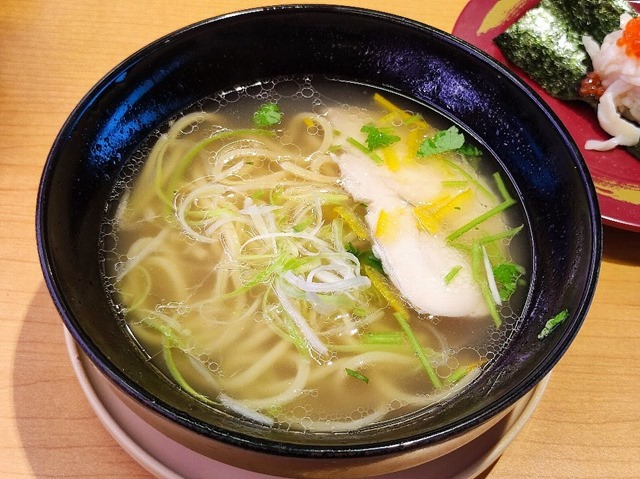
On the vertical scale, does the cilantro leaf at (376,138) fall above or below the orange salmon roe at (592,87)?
below

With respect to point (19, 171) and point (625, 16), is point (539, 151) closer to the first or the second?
point (625, 16)

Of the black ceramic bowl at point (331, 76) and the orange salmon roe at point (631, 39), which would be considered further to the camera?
the orange salmon roe at point (631, 39)

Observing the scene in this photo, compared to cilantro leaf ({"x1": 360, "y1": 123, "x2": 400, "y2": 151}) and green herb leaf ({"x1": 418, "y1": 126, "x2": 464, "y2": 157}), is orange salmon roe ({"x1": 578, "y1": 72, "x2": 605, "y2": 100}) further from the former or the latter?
cilantro leaf ({"x1": 360, "y1": 123, "x2": 400, "y2": 151})

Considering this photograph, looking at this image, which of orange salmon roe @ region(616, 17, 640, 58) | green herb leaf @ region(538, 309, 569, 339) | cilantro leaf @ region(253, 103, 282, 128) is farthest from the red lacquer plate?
cilantro leaf @ region(253, 103, 282, 128)

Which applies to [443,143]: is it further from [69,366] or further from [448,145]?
[69,366]

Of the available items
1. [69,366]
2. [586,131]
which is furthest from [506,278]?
[69,366]

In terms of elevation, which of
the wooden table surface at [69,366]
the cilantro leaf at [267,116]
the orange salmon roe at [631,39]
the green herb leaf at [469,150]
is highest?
the orange salmon roe at [631,39]

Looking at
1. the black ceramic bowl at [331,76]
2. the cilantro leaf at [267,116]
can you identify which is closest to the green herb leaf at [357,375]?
the black ceramic bowl at [331,76]

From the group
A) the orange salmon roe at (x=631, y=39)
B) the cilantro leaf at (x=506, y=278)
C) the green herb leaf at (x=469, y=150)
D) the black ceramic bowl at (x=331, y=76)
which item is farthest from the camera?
the orange salmon roe at (x=631, y=39)

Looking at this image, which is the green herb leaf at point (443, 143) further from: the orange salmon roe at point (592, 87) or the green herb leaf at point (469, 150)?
the orange salmon roe at point (592, 87)
